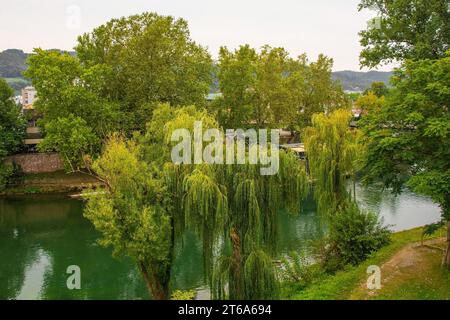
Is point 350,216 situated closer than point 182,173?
No

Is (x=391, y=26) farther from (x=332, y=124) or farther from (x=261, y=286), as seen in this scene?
(x=261, y=286)

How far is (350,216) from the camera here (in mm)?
13781

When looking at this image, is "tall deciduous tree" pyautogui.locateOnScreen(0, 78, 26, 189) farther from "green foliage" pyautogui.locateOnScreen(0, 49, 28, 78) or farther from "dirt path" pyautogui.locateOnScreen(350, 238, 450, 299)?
"green foliage" pyautogui.locateOnScreen(0, 49, 28, 78)

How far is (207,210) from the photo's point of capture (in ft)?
35.7

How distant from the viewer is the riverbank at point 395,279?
11.0 metres

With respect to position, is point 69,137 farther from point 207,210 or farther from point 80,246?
point 207,210

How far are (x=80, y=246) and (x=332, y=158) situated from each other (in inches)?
451

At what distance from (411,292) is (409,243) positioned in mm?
4262

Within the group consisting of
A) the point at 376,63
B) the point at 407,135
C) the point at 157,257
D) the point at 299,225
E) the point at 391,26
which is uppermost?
the point at 391,26

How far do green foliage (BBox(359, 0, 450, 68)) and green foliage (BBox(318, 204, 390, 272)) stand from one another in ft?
19.8

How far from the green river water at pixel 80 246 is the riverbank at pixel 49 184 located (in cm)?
128

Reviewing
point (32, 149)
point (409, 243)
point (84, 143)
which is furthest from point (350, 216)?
point (32, 149)

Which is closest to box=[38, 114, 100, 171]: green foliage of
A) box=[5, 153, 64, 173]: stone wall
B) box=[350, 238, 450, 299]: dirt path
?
box=[5, 153, 64, 173]: stone wall

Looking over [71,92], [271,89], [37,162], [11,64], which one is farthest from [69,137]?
[11,64]
